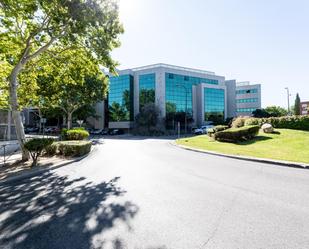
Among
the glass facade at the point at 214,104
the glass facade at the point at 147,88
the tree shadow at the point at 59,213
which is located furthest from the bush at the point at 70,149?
the glass facade at the point at 214,104

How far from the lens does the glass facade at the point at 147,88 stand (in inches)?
2263

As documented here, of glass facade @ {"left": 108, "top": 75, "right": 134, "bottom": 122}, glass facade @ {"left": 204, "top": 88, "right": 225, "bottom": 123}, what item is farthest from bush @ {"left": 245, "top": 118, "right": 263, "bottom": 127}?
glass facade @ {"left": 108, "top": 75, "right": 134, "bottom": 122}

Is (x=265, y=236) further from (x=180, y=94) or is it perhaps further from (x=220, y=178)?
(x=180, y=94)

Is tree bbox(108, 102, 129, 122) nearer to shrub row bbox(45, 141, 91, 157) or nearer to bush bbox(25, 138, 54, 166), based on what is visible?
shrub row bbox(45, 141, 91, 157)

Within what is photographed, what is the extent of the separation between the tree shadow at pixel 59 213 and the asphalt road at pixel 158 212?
0.06ft

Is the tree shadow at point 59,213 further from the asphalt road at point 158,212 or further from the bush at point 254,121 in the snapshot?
the bush at point 254,121

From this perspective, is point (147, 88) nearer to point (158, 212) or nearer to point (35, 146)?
point (35, 146)

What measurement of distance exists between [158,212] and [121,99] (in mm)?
55801

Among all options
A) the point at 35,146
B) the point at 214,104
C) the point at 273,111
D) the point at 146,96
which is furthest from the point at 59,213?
the point at 273,111

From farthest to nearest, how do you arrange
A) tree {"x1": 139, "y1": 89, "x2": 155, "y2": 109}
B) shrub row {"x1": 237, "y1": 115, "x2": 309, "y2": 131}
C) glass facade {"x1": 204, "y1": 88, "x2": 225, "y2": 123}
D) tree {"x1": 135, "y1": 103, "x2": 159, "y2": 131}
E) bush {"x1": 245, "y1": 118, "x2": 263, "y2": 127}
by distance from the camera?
glass facade {"x1": 204, "y1": 88, "x2": 225, "y2": 123}, tree {"x1": 139, "y1": 89, "x2": 155, "y2": 109}, tree {"x1": 135, "y1": 103, "x2": 159, "y2": 131}, bush {"x1": 245, "y1": 118, "x2": 263, "y2": 127}, shrub row {"x1": 237, "y1": 115, "x2": 309, "y2": 131}

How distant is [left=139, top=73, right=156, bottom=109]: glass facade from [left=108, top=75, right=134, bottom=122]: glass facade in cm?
285

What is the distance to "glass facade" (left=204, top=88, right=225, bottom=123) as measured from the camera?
6281 cm

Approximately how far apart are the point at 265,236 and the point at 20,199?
5.87 meters

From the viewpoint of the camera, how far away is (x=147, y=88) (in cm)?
5831
